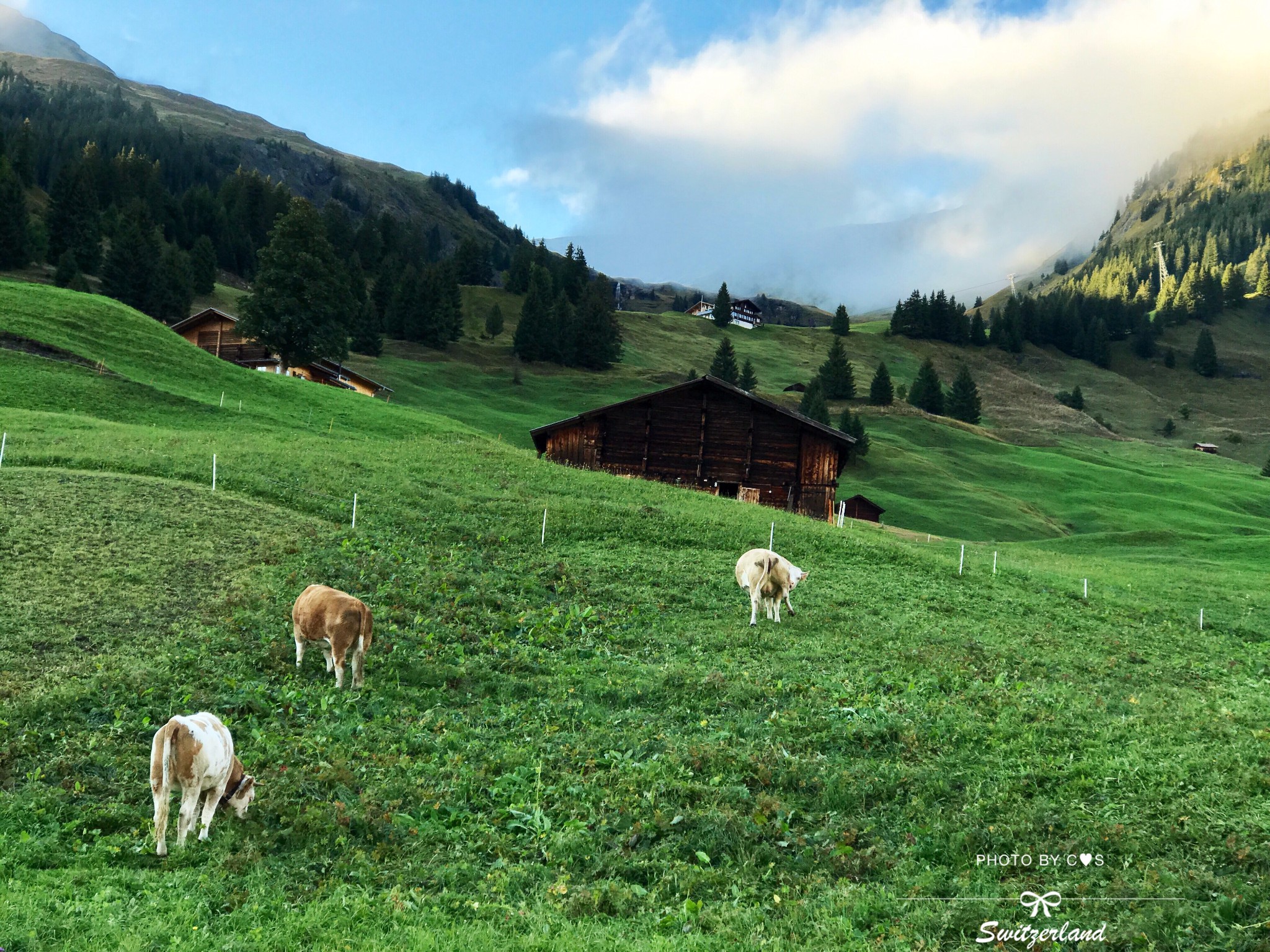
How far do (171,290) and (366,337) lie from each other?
20332 millimetres

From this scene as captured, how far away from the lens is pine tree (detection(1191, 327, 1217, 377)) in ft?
516

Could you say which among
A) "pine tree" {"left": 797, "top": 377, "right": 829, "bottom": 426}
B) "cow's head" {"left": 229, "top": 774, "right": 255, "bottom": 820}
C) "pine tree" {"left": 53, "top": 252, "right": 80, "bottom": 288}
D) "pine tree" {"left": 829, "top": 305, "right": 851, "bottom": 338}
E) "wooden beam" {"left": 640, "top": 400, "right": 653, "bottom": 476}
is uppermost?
"pine tree" {"left": 829, "top": 305, "right": 851, "bottom": 338}

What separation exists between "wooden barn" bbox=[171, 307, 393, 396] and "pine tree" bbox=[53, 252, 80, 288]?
20256 mm

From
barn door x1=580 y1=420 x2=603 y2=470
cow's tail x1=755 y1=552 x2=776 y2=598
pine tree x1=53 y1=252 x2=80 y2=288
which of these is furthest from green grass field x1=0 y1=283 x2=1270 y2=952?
pine tree x1=53 y1=252 x2=80 y2=288

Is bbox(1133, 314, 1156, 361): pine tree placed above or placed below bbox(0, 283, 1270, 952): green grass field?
above

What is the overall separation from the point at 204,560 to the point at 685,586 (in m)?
12.3

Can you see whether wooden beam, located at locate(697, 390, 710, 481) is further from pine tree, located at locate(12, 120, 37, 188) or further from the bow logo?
pine tree, located at locate(12, 120, 37, 188)

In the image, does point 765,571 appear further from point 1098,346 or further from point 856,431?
point 1098,346

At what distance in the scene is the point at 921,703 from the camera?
591 inches

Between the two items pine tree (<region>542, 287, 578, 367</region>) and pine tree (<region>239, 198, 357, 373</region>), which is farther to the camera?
pine tree (<region>542, 287, 578, 367</region>)

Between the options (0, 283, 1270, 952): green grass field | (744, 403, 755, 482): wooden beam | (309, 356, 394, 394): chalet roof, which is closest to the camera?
(0, 283, 1270, 952): green grass field

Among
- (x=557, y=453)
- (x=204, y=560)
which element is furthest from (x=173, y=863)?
(x=557, y=453)

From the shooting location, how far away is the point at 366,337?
91438 mm

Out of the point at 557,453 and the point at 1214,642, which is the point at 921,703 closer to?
the point at 1214,642
